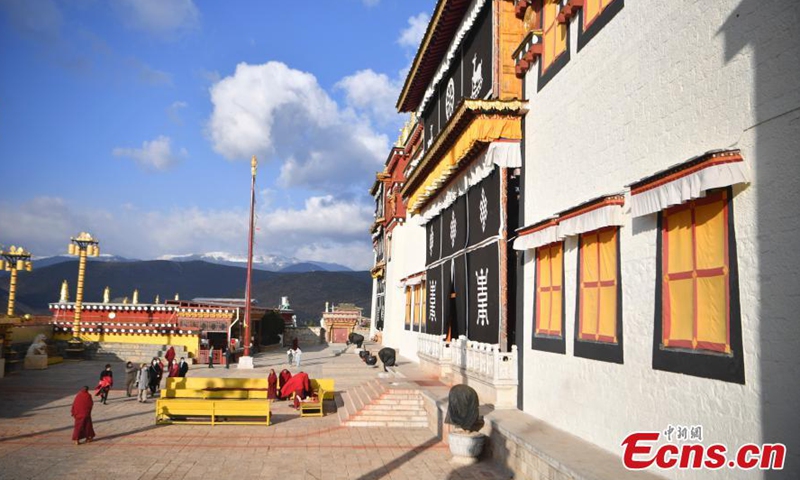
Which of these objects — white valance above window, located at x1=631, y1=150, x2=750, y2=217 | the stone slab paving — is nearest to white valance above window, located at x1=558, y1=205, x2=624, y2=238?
white valance above window, located at x1=631, y1=150, x2=750, y2=217

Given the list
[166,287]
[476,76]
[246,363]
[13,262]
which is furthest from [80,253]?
[166,287]

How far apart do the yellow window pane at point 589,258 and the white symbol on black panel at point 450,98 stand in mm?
10133

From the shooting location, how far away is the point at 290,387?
17094mm

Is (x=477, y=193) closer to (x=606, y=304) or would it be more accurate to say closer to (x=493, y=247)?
(x=493, y=247)

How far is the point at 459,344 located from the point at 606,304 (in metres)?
7.76

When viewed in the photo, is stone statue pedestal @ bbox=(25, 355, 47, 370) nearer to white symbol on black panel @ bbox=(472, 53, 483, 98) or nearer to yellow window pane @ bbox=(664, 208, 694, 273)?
white symbol on black panel @ bbox=(472, 53, 483, 98)

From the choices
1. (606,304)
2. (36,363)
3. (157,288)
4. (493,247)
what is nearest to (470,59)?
(493,247)

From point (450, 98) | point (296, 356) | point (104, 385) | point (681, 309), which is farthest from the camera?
point (296, 356)

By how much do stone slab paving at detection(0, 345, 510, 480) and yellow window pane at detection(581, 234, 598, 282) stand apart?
345 cm

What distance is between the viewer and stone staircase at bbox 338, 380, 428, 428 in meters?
14.7

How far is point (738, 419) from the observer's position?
596cm

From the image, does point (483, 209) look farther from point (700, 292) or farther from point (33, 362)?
point (33, 362)

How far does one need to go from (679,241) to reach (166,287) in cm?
19333

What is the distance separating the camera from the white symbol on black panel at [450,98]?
19.4m
